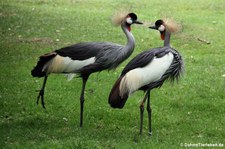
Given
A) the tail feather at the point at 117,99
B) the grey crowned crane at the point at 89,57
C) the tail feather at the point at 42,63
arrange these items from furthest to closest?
the tail feather at the point at 42,63 < the grey crowned crane at the point at 89,57 < the tail feather at the point at 117,99

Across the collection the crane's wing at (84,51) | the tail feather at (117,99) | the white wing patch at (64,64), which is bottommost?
the tail feather at (117,99)

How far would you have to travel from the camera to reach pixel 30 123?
7.78 meters

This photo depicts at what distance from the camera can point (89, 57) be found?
755cm

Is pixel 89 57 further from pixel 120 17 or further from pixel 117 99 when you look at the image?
pixel 117 99

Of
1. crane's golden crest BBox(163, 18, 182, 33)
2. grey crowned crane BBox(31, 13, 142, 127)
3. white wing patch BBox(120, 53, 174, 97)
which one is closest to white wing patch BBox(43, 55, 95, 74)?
grey crowned crane BBox(31, 13, 142, 127)

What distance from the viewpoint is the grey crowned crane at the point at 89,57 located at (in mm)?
7531

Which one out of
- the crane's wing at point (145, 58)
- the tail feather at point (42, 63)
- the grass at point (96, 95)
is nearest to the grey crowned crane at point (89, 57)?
the tail feather at point (42, 63)

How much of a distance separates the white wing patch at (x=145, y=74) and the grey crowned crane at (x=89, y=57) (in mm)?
608

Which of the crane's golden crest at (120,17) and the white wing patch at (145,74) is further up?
the crane's golden crest at (120,17)

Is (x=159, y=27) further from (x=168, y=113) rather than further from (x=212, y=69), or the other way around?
(x=212, y=69)

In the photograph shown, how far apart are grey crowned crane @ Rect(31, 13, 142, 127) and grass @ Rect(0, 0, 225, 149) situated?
0.71 metres

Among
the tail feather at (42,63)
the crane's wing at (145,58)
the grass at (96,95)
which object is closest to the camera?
the crane's wing at (145,58)

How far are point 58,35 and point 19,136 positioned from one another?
277 inches

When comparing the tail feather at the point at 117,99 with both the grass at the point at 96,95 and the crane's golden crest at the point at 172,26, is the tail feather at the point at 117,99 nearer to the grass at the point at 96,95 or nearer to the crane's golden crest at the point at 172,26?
the grass at the point at 96,95
